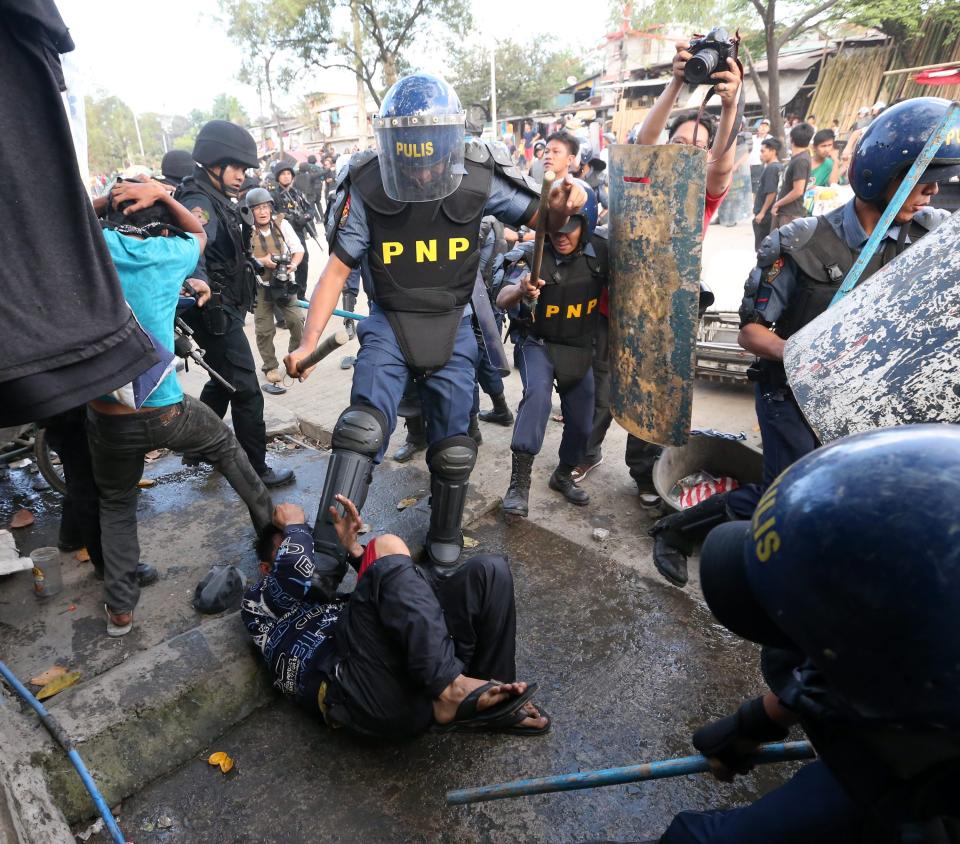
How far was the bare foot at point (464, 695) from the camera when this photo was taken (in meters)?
2.00

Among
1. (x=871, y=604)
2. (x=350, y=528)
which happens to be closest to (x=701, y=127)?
(x=350, y=528)

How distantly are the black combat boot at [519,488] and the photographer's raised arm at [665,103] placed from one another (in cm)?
166

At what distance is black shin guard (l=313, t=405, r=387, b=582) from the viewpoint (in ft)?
8.46

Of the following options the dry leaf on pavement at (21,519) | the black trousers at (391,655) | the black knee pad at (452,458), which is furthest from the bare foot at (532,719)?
the dry leaf on pavement at (21,519)

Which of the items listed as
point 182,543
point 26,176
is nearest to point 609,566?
point 182,543

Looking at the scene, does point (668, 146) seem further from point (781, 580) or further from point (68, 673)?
point (68, 673)

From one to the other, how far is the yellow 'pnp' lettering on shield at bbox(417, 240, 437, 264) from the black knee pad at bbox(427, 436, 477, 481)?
0.80m

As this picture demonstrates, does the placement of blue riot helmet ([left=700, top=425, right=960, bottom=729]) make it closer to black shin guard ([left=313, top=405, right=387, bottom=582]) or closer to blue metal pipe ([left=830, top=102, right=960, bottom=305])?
blue metal pipe ([left=830, top=102, right=960, bottom=305])

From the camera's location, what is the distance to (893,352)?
1450 millimetres

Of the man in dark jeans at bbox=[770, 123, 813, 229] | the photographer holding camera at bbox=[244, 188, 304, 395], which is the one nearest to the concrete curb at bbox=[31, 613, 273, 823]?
the photographer holding camera at bbox=[244, 188, 304, 395]

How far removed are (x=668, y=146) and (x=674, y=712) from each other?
218 cm

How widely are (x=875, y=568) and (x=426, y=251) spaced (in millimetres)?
2311

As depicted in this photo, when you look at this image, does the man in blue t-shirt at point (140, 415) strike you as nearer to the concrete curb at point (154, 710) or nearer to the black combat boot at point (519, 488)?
the concrete curb at point (154, 710)

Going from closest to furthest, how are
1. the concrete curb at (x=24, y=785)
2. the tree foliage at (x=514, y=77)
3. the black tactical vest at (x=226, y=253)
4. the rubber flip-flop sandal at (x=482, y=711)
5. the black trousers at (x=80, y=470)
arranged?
the concrete curb at (x=24, y=785)
the rubber flip-flop sandal at (x=482, y=711)
the black trousers at (x=80, y=470)
the black tactical vest at (x=226, y=253)
the tree foliage at (x=514, y=77)
